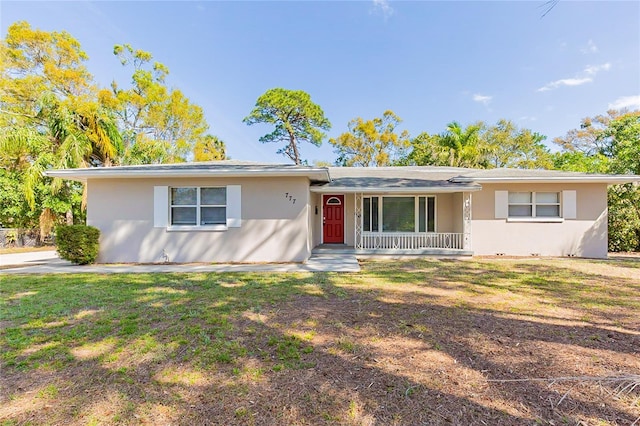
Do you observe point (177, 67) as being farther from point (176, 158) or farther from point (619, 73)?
point (619, 73)

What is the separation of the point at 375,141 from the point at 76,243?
81.2ft

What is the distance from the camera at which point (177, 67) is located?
80.1ft

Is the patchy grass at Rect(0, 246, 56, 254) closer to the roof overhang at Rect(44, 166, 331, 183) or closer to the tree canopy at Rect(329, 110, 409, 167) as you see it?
the roof overhang at Rect(44, 166, 331, 183)

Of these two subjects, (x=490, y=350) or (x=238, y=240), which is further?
(x=238, y=240)

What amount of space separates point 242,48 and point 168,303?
18.5 m

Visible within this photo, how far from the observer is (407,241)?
11.3 meters

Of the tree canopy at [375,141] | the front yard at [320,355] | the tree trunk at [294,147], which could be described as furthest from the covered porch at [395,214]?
the tree trunk at [294,147]

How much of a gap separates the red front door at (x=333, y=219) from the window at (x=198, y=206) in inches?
181

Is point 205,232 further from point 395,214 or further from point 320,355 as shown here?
point 320,355

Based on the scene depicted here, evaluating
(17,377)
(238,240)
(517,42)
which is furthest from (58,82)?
(517,42)

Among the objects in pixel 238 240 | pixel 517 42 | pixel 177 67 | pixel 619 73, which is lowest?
pixel 238 240

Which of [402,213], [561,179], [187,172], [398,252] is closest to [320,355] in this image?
[187,172]

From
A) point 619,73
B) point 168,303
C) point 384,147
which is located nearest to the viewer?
point 168,303

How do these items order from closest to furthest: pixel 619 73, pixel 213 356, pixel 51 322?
pixel 213 356, pixel 51 322, pixel 619 73
